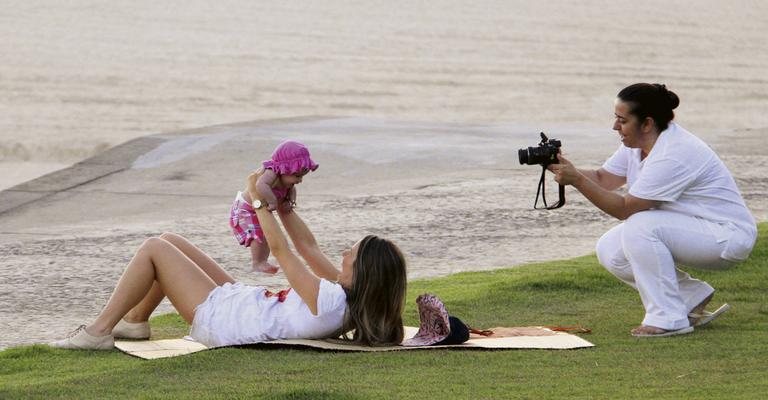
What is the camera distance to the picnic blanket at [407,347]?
6887 millimetres

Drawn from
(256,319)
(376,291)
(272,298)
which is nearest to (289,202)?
(272,298)

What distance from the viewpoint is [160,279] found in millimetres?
7105

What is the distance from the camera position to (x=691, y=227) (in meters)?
7.40

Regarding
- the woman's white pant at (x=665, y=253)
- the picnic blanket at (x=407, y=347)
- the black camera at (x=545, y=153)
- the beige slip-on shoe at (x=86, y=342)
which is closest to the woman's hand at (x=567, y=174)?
the black camera at (x=545, y=153)

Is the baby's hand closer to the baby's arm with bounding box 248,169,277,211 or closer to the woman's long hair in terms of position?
the baby's arm with bounding box 248,169,277,211

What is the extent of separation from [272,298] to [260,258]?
152 cm

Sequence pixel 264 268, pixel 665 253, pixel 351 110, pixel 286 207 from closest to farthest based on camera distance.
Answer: pixel 665 253 < pixel 286 207 < pixel 264 268 < pixel 351 110

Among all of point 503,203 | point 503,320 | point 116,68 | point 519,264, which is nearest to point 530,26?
point 116,68

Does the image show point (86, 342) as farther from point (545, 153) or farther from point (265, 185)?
point (545, 153)

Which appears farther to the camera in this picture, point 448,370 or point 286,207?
point 286,207

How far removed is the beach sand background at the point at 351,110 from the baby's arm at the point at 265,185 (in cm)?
150

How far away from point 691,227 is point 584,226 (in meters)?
4.59

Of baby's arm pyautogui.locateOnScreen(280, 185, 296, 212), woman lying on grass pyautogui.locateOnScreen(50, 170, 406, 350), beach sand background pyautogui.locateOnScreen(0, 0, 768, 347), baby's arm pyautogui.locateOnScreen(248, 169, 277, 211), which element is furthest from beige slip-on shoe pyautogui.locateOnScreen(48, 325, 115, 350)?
baby's arm pyautogui.locateOnScreen(280, 185, 296, 212)

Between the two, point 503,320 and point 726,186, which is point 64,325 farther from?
point 726,186
